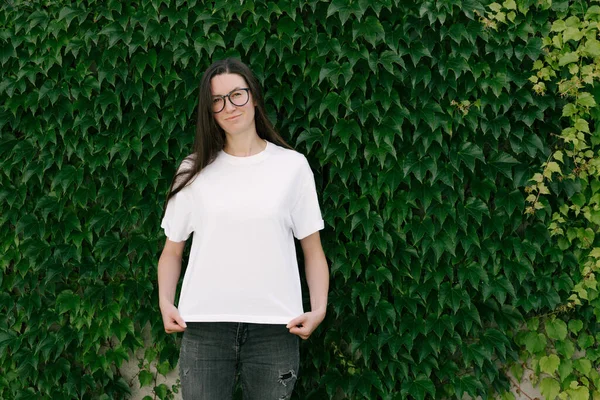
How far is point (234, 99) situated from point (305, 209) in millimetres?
480

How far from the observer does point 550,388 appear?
9.16ft

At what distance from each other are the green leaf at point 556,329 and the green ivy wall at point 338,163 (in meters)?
0.08

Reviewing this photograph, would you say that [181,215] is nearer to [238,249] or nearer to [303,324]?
[238,249]

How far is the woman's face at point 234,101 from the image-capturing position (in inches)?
83.4

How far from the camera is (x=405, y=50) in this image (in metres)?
2.62

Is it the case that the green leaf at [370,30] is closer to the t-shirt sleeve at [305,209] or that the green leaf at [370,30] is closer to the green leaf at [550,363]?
the t-shirt sleeve at [305,209]

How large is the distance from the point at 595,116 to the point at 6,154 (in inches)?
111

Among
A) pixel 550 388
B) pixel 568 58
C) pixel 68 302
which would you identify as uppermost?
pixel 568 58

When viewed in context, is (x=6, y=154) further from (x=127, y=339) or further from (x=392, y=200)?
(x=392, y=200)

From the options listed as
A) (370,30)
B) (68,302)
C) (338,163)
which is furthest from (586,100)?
(68,302)

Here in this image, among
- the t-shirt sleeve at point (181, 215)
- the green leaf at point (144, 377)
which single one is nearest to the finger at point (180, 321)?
the t-shirt sleeve at point (181, 215)

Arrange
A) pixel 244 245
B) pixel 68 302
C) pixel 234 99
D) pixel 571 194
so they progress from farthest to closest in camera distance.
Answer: pixel 68 302, pixel 571 194, pixel 234 99, pixel 244 245

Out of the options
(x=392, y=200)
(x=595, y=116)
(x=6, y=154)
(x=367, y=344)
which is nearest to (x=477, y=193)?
(x=392, y=200)

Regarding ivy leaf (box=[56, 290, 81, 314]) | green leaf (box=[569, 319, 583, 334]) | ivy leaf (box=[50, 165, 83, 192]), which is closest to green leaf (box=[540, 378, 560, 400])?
green leaf (box=[569, 319, 583, 334])
